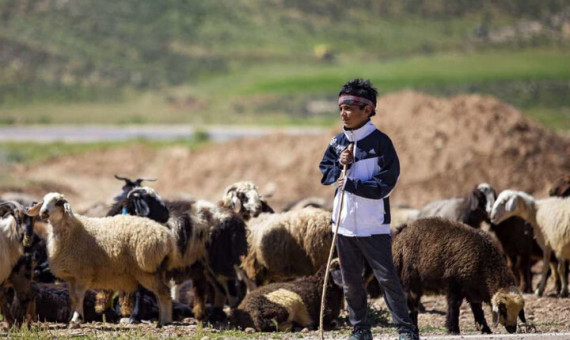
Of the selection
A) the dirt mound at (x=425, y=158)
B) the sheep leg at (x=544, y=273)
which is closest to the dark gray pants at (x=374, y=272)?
the sheep leg at (x=544, y=273)

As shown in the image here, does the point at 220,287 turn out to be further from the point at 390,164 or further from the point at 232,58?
the point at 232,58

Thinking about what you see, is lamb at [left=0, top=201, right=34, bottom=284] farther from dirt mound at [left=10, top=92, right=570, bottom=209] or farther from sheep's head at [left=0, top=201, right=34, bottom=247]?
dirt mound at [left=10, top=92, right=570, bottom=209]

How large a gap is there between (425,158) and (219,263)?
1331 cm

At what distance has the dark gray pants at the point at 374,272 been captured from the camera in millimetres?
8719

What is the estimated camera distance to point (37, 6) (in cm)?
8669

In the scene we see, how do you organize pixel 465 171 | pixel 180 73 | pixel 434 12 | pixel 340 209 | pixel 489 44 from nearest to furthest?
pixel 340 209, pixel 465 171, pixel 180 73, pixel 489 44, pixel 434 12

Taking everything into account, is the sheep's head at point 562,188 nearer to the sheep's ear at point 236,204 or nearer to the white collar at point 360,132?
the sheep's ear at point 236,204

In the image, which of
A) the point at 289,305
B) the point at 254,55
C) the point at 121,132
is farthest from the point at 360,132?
the point at 254,55

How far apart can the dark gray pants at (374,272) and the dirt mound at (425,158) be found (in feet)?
40.9

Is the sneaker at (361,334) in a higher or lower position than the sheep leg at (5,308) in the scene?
lower

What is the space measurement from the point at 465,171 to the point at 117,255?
1435cm

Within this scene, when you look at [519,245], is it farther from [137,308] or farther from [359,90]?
[359,90]

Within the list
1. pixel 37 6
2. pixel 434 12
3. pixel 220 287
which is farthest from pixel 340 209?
pixel 434 12

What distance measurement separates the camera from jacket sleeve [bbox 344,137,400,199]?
8.62 metres
